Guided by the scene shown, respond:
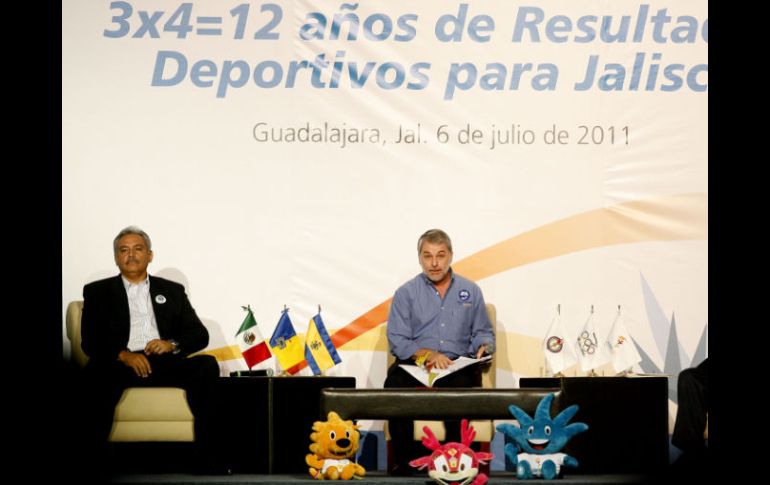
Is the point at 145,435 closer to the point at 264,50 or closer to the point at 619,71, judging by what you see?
the point at 264,50

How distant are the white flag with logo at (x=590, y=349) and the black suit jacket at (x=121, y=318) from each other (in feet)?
6.76

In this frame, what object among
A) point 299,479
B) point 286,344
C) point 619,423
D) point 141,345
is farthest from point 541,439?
point 141,345

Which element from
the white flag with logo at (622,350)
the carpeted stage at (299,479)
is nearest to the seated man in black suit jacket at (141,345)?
the carpeted stage at (299,479)

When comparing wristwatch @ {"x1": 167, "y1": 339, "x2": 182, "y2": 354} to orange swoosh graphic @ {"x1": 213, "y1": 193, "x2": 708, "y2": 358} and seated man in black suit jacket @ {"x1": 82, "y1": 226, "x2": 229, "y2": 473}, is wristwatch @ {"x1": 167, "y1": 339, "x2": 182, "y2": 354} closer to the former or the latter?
seated man in black suit jacket @ {"x1": 82, "y1": 226, "x2": 229, "y2": 473}

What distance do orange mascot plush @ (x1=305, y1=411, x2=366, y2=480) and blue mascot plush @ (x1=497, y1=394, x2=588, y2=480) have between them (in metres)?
0.71

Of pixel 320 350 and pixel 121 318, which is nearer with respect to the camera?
pixel 121 318

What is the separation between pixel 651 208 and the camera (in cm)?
651

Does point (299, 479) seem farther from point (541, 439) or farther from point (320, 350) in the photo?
point (541, 439)

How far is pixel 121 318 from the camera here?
605cm

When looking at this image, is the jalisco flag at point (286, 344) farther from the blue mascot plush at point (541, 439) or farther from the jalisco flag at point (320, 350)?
the blue mascot plush at point (541, 439)

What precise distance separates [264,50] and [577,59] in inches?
71.8

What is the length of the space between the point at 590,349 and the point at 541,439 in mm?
1023

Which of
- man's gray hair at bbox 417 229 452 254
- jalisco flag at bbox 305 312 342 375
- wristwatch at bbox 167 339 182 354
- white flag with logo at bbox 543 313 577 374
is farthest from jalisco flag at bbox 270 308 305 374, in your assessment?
white flag with logo at bbox 543 313 577 374
